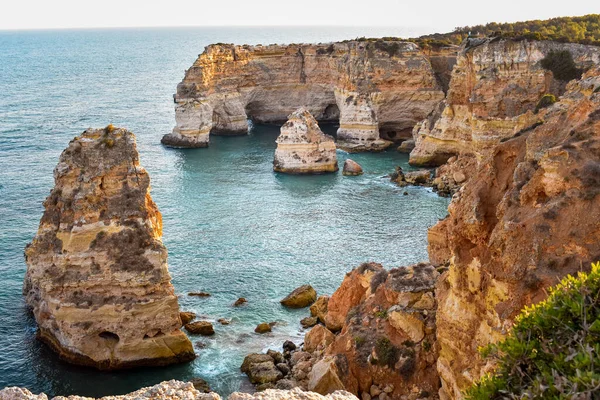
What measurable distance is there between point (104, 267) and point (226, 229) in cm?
1962

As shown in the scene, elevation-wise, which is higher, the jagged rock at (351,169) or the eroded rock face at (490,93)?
the eroded rock face at (490,93)

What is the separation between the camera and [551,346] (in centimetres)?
1065

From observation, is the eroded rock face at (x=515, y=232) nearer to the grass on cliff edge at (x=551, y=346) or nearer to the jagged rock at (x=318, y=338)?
the grass on cliff edge at (x=551, y=346)

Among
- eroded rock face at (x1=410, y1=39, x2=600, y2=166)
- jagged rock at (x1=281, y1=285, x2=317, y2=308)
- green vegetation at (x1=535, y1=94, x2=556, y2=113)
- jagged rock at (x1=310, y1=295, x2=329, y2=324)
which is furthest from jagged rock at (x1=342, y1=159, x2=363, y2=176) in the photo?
jagged rock at (x1=310, y1=295, x2=329, y2=324)

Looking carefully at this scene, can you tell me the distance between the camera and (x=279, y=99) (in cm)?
8844

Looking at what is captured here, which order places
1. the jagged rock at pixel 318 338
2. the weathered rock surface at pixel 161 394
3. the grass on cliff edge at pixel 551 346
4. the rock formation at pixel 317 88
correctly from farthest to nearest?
the rock formation at pixel 317 88, the jagged rock at pixel 318 338, the weathered rock surface at pixel 161 394, the grass on cliff edge at pixel 551 346

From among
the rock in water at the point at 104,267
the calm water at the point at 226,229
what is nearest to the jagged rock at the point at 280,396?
the calm water at the point at 226,229

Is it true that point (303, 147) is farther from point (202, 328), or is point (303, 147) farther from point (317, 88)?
point (202, 328)

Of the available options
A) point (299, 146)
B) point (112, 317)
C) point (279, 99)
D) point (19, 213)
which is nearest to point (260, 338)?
point (112, 317)

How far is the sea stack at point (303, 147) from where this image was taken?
63.2m

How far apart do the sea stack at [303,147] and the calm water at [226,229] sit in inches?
61.8

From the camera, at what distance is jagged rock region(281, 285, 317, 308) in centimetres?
3478

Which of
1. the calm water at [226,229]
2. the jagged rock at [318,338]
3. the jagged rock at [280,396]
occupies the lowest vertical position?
the calm water at [226,229]

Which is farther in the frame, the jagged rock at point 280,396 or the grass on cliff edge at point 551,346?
the jagged rock at point 280,396
